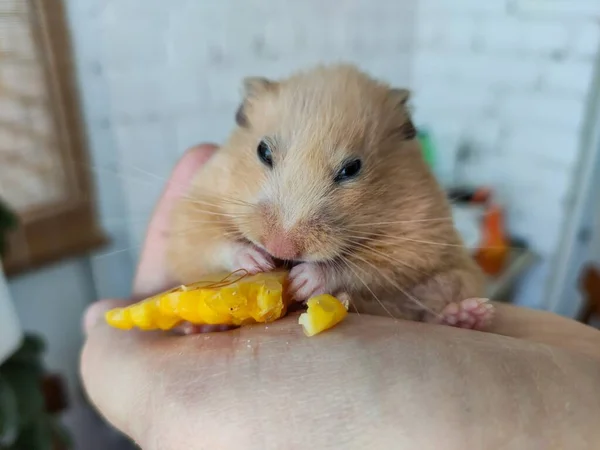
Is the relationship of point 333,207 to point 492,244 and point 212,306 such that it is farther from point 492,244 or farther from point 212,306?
point 492,244

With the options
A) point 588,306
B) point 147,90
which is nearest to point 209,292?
point 147,90

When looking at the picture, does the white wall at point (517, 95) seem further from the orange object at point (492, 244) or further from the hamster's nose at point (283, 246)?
the hamster's nose at point (283, 246)

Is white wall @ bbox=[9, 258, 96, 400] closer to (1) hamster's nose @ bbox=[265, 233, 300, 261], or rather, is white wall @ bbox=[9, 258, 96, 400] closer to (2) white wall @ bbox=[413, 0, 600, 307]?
(1) hamster's nose @ bbox=[265, 233, 300, 261]

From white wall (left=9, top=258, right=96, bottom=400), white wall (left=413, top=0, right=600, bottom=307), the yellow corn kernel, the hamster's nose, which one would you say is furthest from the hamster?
white wall (left=413, top=0, right=600, bottom=307)

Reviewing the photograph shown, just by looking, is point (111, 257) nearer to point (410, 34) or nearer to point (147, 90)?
point (147, 90)

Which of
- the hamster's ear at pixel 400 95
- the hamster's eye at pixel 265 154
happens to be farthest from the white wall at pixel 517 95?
the hamster's eye at pixel 265 154

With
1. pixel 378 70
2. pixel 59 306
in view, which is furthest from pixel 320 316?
pixel 378 70
